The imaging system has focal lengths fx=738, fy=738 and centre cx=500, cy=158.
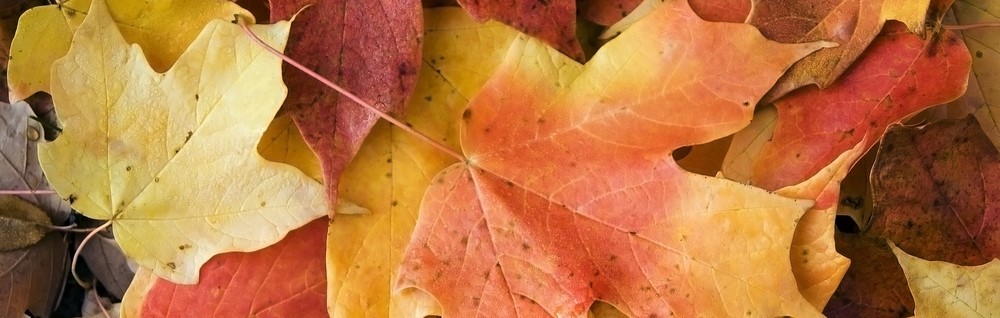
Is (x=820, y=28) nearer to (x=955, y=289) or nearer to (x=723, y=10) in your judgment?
(x=723, y=10)

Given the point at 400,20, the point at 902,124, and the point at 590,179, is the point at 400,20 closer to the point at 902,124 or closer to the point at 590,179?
the point at 590,179

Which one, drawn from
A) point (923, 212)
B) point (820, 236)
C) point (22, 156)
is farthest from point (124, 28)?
point (923, 212)

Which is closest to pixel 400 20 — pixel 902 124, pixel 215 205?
pixel 215 205

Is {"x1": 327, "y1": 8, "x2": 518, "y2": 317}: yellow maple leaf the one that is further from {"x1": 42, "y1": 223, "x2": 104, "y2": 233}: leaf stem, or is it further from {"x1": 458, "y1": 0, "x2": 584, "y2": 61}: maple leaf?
{"x1": 42, "y1": 223, "x2": 104, "y2": 233}: leaf stem

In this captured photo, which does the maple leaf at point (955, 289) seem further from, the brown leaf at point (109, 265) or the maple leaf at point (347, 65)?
the brown leaf at point (109, 265)

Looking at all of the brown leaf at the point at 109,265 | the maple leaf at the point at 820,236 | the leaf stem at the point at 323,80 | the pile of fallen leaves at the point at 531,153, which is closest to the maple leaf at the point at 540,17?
the pile of fallen leaves at the point at 531,153

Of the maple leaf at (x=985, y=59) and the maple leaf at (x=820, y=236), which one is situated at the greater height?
the maple leaf at (x=985, y=59)

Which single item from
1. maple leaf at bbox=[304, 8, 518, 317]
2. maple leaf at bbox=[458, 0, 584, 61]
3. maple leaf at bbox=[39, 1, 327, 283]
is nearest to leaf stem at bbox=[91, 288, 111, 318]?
maple leaf at bbox=[39, 1, 327, 283]

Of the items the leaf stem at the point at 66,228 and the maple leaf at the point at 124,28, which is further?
the leaf stem at the point at 66,228
